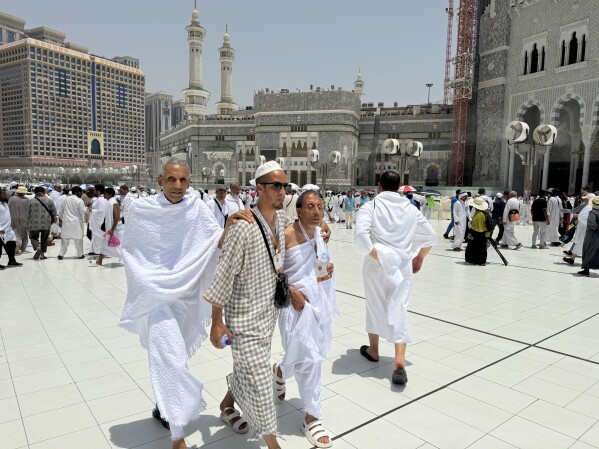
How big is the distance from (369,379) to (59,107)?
86.4 meters

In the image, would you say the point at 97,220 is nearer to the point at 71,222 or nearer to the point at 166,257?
the point at 71,222

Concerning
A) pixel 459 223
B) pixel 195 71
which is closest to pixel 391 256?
pixel 459 223

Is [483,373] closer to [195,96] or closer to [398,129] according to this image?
[398,129]

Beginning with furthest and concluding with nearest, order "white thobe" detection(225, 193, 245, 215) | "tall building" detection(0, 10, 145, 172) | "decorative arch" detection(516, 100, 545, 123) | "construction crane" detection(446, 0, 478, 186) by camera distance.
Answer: "tall building" detection(0, 10, 145, 172) → "construction crane" detection(446, 0, 478, 186) → "decorative arch" detection(516, 100, 545, 123) → "white thobe" detection(225, 193, 245, 215)

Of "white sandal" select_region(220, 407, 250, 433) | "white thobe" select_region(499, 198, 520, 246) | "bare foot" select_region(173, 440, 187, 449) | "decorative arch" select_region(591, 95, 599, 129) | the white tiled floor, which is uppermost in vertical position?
"decorative arch" select_region(591, 95, 599, 129)

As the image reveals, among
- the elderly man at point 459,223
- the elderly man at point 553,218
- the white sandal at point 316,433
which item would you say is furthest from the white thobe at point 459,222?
the white sandal at point 316,433

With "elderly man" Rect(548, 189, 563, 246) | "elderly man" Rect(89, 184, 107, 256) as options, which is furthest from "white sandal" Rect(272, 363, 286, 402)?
"elderly man" Rect(548, 189, 563, 246)

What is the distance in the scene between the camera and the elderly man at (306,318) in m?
2.18

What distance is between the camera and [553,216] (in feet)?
34.0

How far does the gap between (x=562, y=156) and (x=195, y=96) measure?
1478 inches

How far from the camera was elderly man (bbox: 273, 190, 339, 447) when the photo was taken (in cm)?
218

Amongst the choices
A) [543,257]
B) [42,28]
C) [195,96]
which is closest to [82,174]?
[195,96]

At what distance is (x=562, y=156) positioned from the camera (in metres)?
27.9

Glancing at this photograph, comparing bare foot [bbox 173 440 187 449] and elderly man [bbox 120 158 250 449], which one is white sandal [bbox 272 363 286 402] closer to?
elderly man [bbox 120 158 250 449]
